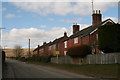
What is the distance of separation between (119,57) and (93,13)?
21.9 m

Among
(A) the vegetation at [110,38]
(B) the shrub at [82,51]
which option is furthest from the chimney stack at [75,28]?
(A) the vegetation at [110,38]

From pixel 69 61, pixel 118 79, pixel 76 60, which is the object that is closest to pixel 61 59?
pixel 69 61

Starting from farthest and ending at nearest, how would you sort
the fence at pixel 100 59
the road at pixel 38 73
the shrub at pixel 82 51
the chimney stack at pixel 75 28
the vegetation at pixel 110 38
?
the chimney stack at pixel 75 28 → the shrub at pixel 82 51 → the vegetation at pixel 110 38 → the fence at pixel 100 59 → the road at pixel 38 73

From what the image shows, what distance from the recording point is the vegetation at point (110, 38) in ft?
103

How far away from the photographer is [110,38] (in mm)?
31875

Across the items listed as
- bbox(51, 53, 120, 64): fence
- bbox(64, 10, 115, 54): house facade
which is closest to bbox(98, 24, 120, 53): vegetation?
bbox(51, 53, 120, 64): fence

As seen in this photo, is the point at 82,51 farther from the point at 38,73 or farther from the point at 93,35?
the point at 38,73

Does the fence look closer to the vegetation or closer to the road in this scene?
the vegetation

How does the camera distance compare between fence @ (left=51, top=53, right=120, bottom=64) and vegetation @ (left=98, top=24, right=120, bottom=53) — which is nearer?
fence @ (left=51, top=53, right=120, bottom=64)

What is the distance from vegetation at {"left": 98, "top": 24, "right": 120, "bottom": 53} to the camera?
31.4 metres

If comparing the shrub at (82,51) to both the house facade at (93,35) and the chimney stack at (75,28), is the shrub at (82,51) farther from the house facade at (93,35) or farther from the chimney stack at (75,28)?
the chimney stack at (75,28)

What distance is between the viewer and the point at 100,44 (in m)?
32.9

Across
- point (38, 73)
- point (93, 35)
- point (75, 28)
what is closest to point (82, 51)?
point (93, 35)

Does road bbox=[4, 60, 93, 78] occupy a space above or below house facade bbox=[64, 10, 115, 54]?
below
